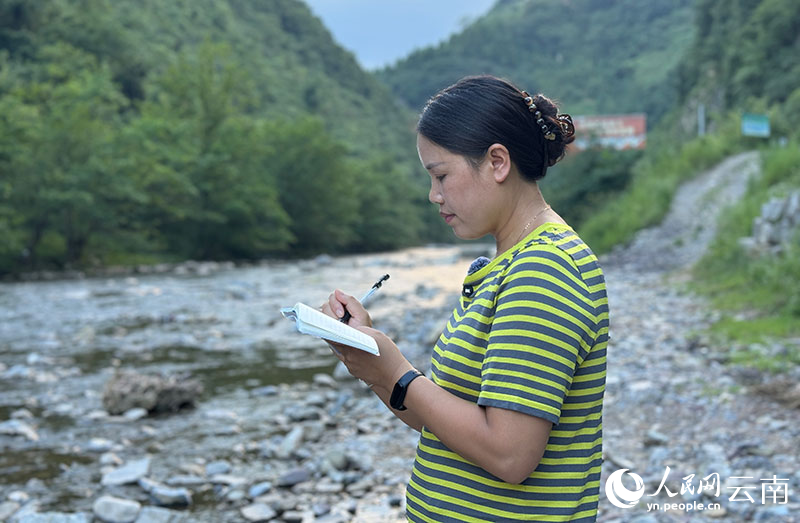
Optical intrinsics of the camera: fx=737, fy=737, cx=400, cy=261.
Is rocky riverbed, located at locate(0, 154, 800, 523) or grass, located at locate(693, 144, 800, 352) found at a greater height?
grass, located at locate(693, 144, 800, 352)

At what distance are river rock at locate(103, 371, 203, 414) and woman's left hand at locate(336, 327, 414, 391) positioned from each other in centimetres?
582

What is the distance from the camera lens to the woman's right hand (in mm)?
1558

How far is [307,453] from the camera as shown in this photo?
5504mm

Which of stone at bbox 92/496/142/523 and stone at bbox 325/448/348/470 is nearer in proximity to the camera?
stone at bbox 92/496/142/523

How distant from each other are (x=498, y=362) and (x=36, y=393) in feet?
24.6

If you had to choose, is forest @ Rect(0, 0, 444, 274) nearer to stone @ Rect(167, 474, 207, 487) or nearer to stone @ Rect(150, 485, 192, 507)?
stone @ Rect(167, 474, 207, 487)

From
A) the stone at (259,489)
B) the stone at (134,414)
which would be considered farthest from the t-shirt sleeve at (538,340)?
the stone at (134,414)

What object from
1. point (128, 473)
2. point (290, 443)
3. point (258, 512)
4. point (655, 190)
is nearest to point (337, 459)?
point (290, 443)

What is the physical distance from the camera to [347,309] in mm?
1581

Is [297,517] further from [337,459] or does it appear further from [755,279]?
[755,279]

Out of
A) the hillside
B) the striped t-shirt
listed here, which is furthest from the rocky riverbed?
the hillside

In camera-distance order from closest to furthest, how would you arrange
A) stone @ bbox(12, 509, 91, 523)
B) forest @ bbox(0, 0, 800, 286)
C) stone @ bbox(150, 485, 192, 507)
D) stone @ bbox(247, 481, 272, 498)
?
stone @ bbox(12, 509, 91, 523) → stone @ bbox(150, 485, 192, 507) → stone @ bbox(247, 481, 272, 498) → forest @ bbox(0, 0, 800, 286)

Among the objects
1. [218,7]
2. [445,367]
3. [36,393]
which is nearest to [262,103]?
[218,7]

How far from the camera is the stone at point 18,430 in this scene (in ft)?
20.1
